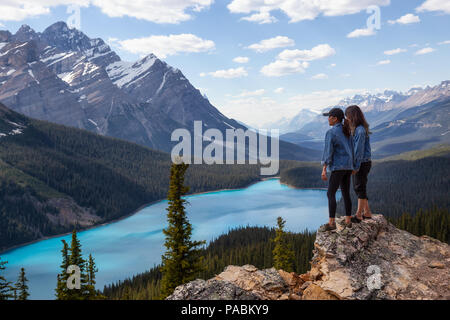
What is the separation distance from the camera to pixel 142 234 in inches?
4926

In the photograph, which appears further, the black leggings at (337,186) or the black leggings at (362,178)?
the black leggings at (362,178)

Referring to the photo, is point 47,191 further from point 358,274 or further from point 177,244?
point 358,274

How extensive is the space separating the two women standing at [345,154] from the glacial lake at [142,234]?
7595 centimetres

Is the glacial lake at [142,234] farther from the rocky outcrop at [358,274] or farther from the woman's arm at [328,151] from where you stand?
the woman's arm at [328,151]

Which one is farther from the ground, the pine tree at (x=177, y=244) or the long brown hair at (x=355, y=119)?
the long brown hair at (x=355, y=119)

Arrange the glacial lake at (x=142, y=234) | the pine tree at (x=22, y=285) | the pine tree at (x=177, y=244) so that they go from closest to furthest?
the pine tree at (x=177, y=244) → the pine tree at (x=22, y=285) → the glacial lake at (x=142, y=234)

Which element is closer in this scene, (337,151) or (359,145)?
(337,151)

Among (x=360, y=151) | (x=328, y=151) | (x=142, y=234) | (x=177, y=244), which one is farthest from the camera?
(x=142, y=234)

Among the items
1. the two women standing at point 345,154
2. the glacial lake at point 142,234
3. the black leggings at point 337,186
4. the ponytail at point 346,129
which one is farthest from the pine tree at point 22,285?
the ponytail at point 346,129

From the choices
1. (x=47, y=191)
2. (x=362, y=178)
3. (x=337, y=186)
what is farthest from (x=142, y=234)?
(x=337, y=186)

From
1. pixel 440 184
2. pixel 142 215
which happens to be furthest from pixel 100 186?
pixel 440 184

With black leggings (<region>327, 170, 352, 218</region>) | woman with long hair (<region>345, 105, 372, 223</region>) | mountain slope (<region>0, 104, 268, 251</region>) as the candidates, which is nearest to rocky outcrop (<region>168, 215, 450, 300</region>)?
woman with long hair (<region>345, 105, 372, 223</region>)

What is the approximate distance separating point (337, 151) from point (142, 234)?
121 m

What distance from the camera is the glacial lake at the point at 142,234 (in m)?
88.4
